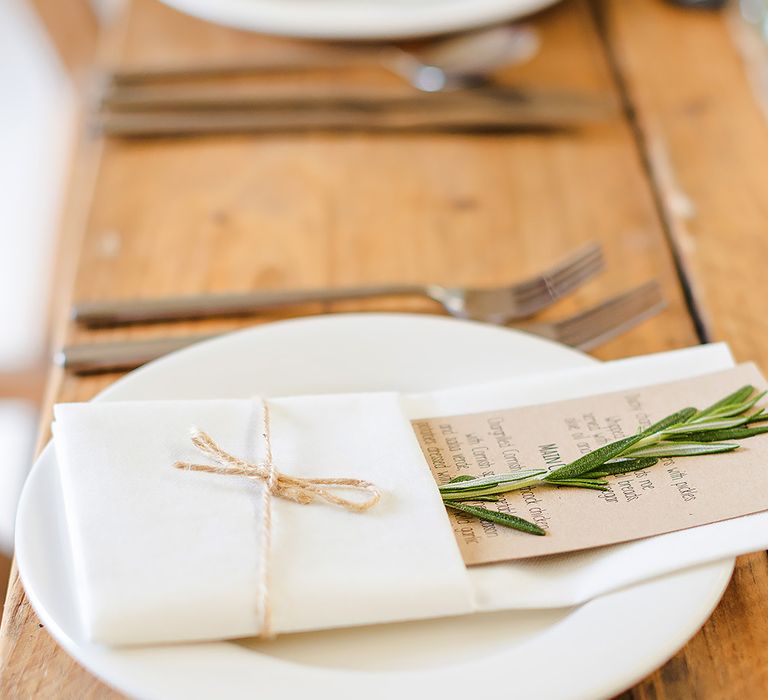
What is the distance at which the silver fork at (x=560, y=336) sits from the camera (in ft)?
2.08

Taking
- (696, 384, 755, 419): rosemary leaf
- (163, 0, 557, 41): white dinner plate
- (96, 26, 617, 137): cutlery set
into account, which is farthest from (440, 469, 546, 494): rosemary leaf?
(163, 0, 557, 41): white dinner plate

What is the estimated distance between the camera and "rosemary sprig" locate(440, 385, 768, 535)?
1.56 feet

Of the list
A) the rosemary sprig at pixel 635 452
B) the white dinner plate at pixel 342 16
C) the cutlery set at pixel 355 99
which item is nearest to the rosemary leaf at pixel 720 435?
the rosemary sprig at pixel 635 452

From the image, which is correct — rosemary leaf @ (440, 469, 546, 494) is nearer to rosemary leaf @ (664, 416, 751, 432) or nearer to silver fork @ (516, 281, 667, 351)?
rosemary leaf @ (664, 416, 751, 432)

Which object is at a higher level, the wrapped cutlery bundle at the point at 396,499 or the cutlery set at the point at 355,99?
the cutlery set at the point at 355,99

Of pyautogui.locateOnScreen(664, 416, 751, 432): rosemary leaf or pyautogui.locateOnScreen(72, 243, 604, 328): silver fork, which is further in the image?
pyautogui.locateOnScreen(72, 243, 604, 328): silver fork

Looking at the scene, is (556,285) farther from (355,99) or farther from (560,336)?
(355,99)

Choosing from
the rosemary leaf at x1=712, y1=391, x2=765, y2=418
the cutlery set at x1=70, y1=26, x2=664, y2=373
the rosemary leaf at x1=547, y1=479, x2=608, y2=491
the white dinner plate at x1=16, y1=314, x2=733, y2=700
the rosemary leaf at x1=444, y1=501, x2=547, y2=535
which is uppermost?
the cutlery set at x1=70, y1=26, x2=664, y2=373

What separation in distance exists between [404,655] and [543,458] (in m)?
0.14

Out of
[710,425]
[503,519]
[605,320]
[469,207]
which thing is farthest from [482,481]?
[469,207]

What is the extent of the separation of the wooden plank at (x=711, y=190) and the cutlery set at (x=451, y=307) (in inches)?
3.1

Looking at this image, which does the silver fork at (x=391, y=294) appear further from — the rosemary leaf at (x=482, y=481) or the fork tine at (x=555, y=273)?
the rosemary leaf at (x=482, y=481)

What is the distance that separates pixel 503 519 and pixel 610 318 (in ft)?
→ 0.87

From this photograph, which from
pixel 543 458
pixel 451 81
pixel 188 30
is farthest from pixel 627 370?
pixel 188 30
